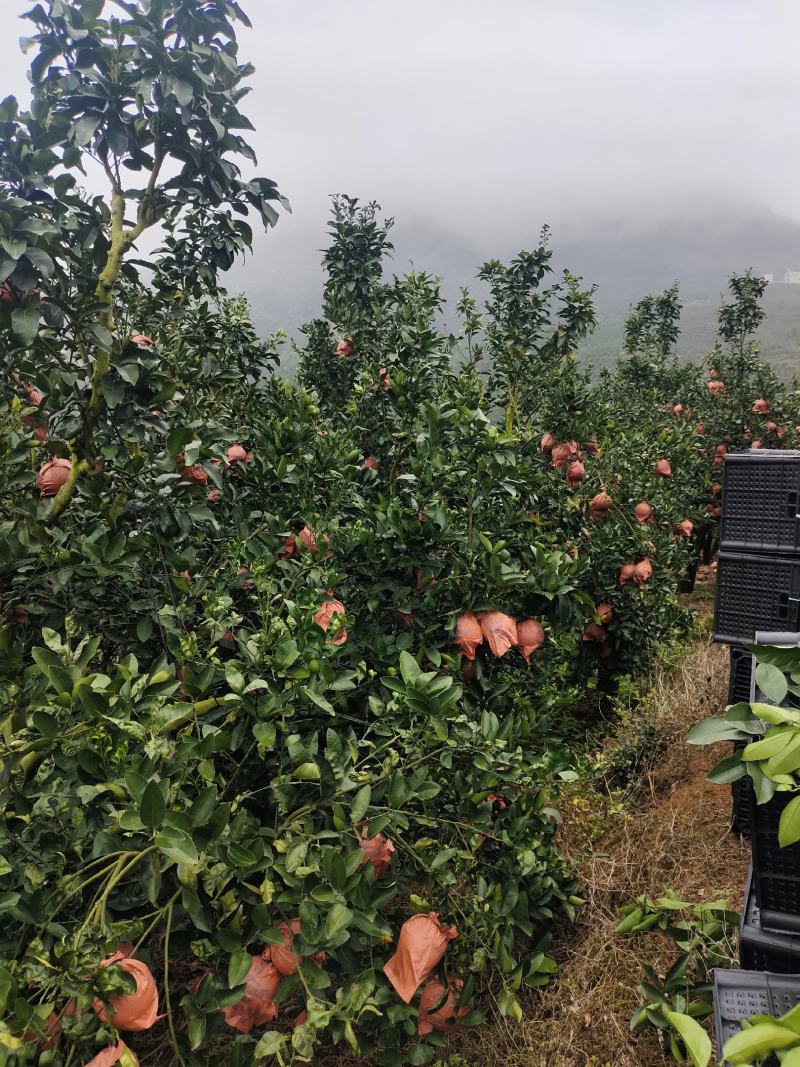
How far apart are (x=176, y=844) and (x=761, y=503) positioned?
2304 millimetres

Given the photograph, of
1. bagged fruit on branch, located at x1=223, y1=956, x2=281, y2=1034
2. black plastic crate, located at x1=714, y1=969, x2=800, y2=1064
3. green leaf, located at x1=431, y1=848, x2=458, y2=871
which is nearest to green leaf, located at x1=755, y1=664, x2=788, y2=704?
black plastic crate, located at x1=714, y1=969, x2=800, y2=1064

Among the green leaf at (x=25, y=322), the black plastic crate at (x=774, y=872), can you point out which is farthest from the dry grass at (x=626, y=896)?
the green leaf at (x=25, y=322)

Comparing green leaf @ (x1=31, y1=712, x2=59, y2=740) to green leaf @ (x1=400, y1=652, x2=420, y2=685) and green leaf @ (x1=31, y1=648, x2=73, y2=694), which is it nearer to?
green leaf @ (x1=31, y1=648, x2=73, y2=694)

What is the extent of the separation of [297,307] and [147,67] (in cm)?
10558

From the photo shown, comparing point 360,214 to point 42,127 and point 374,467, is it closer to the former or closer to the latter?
point 374,467

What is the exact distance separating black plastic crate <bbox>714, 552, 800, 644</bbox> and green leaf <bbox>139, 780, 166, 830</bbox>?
6.71 ft

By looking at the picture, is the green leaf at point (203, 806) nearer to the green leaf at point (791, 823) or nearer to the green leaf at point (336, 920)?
the green leaf at point (336, 920)

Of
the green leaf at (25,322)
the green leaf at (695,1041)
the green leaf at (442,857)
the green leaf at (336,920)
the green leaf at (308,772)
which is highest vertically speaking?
the green leaf at (25,322)

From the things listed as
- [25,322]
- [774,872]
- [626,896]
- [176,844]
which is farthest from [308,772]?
[626,896]

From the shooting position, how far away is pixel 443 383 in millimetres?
3549

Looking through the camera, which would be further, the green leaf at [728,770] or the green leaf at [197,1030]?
the green leaf at [197,1030]

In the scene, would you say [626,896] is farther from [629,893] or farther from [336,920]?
[336,920]

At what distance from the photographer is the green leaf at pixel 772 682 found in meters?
0.92

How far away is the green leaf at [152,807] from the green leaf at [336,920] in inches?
14.5
